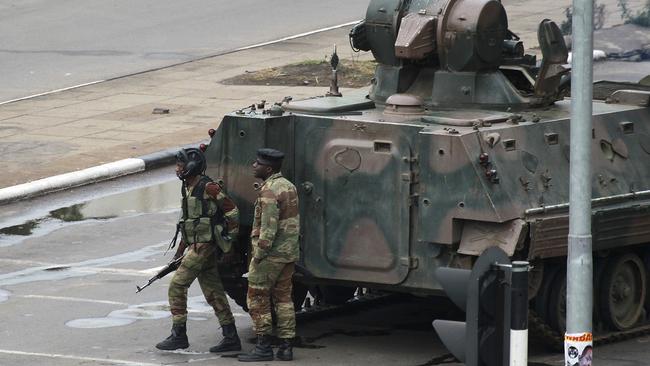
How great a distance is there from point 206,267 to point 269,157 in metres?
1.08

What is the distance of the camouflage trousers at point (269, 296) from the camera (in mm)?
13352

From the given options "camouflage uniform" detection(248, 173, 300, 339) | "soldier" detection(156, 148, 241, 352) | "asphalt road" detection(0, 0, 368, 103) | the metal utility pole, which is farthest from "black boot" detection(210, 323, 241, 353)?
"asphalt road" detection(0, 0, 368, 103)

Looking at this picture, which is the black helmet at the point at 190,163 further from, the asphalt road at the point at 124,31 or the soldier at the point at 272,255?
the asphalt road at the point at 124,31

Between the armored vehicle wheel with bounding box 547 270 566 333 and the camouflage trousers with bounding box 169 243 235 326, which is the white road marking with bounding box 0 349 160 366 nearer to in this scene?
the camouflage trousers with bounding box 169 243 235 326

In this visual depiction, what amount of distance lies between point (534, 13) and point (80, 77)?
1006 centimetres

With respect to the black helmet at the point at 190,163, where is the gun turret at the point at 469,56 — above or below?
above

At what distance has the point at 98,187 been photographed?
2091cm

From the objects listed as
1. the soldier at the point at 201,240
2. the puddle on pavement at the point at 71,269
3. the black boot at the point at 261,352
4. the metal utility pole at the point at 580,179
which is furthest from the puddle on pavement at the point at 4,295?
the metal utility pole at the point at 580,179

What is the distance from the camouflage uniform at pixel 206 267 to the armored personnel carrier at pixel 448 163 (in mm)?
489

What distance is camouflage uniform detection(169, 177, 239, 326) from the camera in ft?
44.4

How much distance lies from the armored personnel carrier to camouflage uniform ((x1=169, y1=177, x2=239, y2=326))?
49cm

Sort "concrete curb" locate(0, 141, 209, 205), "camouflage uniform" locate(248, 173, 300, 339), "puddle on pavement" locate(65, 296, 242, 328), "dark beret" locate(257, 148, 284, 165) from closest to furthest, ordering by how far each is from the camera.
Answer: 1. "camouflage uniform" locate(248, 173, 300, 339)
2. "dark beret" locate(257, 148, 284, 165)
3. "puddle on pavement" locate(65, 296, 242, 328)
4. "concrete curb" locate(0, 141, 209, 205)

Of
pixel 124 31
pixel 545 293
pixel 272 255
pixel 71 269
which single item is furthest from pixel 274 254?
pixel 124 31

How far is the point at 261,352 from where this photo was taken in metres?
Result: 13.5
